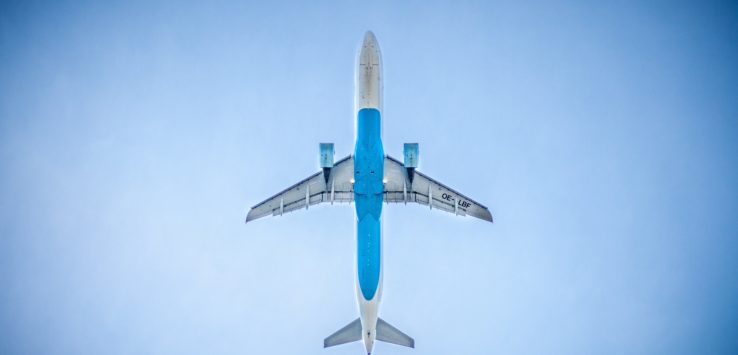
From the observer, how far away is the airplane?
29.7 metres

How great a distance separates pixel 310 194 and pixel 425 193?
9041mm

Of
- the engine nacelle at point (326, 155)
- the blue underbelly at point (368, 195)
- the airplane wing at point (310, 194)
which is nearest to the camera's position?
the blue underbelly at point (368, 195)

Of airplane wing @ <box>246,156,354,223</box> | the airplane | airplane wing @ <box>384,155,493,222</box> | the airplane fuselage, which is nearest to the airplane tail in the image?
the airplane

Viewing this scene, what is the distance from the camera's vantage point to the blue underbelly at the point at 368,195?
96.4 feet

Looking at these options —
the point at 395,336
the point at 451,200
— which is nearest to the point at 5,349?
the point at 395,336

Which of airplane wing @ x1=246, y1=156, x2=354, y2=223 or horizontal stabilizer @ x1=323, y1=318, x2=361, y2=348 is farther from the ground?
airplane wing @ x1=246, y1=156, x2=354, y2=223

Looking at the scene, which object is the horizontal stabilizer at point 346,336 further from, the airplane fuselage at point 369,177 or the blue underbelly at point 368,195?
the blue underbelly at point 368,195

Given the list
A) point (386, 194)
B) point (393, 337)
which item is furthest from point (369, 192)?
point (393, 337)

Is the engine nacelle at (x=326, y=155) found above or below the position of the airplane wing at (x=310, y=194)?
above

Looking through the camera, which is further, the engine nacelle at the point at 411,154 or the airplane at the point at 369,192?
the engine nacelle at the point at 411,154

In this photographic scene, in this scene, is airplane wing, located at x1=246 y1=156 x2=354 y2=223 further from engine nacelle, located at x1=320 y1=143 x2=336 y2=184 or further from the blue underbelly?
the blue underbelly

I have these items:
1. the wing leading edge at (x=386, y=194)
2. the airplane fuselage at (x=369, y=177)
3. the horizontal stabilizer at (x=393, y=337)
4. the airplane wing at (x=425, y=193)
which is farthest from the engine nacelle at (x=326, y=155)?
the horizontal stabilizer at (x=393, y=337)

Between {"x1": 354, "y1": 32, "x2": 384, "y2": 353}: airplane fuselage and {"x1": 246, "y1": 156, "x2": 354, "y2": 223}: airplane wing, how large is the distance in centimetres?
436

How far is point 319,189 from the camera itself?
36094mm
